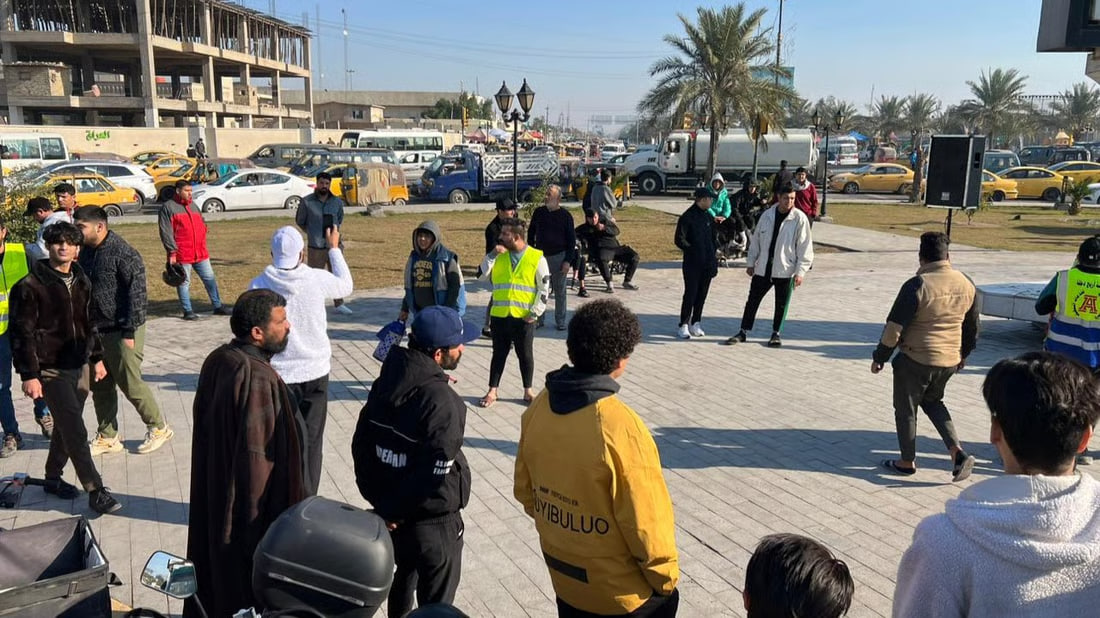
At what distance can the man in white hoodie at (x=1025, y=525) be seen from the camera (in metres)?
1.66

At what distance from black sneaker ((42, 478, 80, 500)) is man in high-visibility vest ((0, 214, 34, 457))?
3.28 feet

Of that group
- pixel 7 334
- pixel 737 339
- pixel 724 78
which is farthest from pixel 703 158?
pixel 7 334

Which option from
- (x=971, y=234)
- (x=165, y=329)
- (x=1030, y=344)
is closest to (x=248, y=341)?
(x=165, y=329)

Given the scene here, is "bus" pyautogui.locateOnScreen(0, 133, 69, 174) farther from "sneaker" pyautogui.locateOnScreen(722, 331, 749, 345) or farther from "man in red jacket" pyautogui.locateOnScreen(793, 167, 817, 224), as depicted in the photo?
"sneaker" pyautogui.locateOnScreen(722, 331, 749, 345)

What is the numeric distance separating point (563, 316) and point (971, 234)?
1486 cm

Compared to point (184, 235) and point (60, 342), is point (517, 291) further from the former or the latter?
point (184, 235)

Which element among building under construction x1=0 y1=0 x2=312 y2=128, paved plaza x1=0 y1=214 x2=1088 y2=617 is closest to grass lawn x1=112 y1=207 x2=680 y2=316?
paved plaza x1=0 y1=214 x2=1088 y2=617

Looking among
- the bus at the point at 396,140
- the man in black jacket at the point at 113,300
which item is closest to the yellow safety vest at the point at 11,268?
the man in black jacket at the point at 113,300

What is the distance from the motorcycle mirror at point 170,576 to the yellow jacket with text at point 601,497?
3.69ft

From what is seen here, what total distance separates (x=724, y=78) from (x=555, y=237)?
2296 centimetres

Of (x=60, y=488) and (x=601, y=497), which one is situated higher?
(x=601, y=497)

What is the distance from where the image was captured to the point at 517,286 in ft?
21.9

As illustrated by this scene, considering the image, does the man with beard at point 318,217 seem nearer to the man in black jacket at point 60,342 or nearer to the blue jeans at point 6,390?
the blue jeans at point 6,390

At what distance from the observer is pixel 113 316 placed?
5.45 metres
